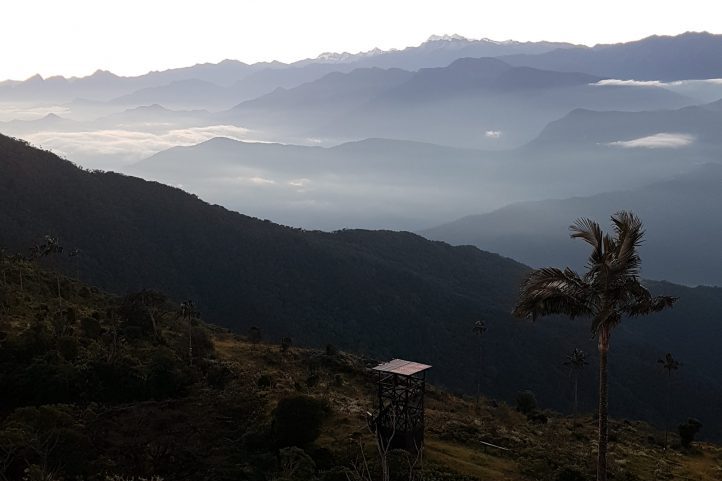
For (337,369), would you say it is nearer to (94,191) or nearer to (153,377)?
(153,377)

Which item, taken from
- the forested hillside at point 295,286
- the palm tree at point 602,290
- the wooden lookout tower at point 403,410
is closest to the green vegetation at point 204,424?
the wooden lookout tower at point 403,410

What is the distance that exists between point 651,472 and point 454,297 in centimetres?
10274

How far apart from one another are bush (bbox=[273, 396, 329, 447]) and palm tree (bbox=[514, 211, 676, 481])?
14.6 metres

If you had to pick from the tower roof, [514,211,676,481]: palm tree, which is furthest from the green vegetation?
[514,211,676,481]: palm tree

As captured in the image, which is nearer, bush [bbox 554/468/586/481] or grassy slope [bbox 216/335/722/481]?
bush [bbox 554/468/586/481]

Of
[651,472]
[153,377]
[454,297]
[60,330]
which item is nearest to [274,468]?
[153,377]

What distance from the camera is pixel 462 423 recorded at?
3919 cm

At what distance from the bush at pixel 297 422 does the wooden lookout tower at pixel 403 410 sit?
3082 mm

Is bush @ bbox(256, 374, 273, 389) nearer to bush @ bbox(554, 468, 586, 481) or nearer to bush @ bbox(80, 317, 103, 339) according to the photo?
bush @ bbox(80, 317, 103, 339)

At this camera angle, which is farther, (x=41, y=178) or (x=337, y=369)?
(x=41, y=178)

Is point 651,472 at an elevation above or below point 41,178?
below

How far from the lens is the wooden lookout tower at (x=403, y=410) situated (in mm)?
29922

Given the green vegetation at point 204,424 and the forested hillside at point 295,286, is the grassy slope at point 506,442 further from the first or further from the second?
the forested hillside at point 295,286

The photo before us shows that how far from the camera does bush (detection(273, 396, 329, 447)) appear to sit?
2972 centimetres
